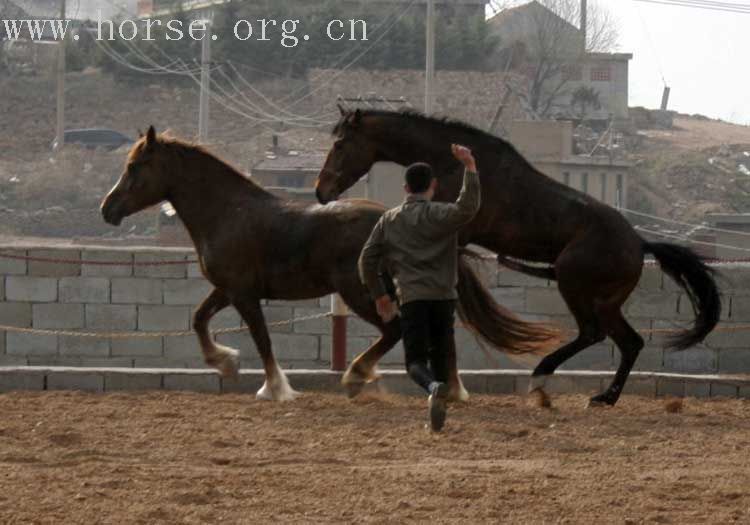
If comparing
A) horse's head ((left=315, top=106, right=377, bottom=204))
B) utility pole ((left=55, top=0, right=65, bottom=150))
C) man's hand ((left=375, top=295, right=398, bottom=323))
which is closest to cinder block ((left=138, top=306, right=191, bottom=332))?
horse's head ((left=315, top=106, right=377, bottom=204))

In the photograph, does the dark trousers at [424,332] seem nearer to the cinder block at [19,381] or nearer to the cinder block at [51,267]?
the cinder block at [19,381]

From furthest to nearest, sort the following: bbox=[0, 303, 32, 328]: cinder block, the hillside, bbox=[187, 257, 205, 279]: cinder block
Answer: the hillside
bbox=[0, 303, 32, 328]: cinder block
bbox=[187, 257, 205, 279]: cinder block

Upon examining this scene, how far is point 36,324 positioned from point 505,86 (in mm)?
51496

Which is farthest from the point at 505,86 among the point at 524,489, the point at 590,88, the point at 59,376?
the point at 524,489

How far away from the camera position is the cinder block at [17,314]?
17016mm

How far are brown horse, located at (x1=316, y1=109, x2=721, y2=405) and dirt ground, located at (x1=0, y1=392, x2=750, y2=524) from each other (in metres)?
0.63

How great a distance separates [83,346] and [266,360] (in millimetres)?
5812

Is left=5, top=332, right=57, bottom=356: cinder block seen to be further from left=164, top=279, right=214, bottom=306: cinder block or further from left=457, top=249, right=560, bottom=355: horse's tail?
left=457, top=249, right=560, bottom=355: horse's tail

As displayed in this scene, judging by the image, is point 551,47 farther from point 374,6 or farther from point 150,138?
point 150,138

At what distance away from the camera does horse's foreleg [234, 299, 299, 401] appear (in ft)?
38.2

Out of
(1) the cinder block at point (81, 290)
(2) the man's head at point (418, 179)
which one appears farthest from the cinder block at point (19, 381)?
(1) the cinder block at point (81, 290)

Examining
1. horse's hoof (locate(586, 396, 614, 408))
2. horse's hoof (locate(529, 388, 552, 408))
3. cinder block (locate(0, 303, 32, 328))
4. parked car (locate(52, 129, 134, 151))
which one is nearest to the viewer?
horse's hoof (locate(529, 388, 552, 408))

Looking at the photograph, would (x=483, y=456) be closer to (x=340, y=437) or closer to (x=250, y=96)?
(x=340, y=437)

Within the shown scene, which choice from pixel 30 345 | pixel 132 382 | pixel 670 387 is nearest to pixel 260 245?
pixel 132 382
